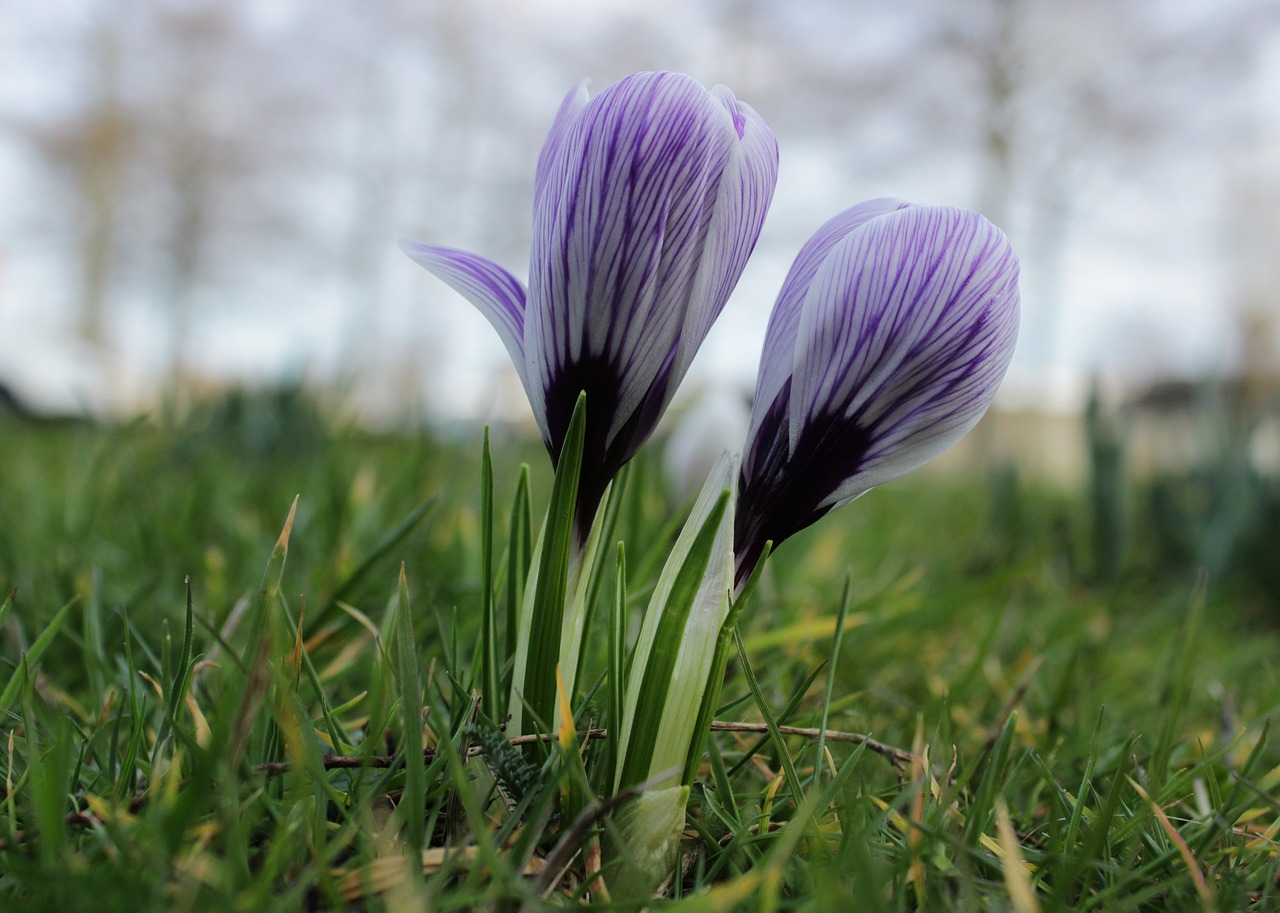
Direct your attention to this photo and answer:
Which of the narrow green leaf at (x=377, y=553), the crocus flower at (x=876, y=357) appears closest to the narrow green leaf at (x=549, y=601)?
A: the crocus flower at (x=876, y=357)

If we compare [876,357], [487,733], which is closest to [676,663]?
[487,733]

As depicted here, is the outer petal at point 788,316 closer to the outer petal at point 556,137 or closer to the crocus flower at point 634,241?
the crocus flower at point 634,241

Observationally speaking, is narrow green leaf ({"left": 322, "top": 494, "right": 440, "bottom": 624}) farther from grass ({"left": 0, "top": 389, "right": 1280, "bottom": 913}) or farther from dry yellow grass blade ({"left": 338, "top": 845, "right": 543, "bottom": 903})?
dry yellow grass blade ({"left": 338, "top": 845, "right": 543, "bottom": 903})

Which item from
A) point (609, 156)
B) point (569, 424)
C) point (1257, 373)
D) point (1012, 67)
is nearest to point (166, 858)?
point (569, 424)

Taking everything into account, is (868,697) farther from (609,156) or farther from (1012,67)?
(1012,67)

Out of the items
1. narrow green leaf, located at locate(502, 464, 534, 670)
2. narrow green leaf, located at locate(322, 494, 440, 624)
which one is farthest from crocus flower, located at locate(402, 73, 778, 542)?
narrow green leaf, located at locate(322, 494, 440, 624)

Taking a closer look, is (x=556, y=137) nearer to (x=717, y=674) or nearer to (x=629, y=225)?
(x=629, y=225)
